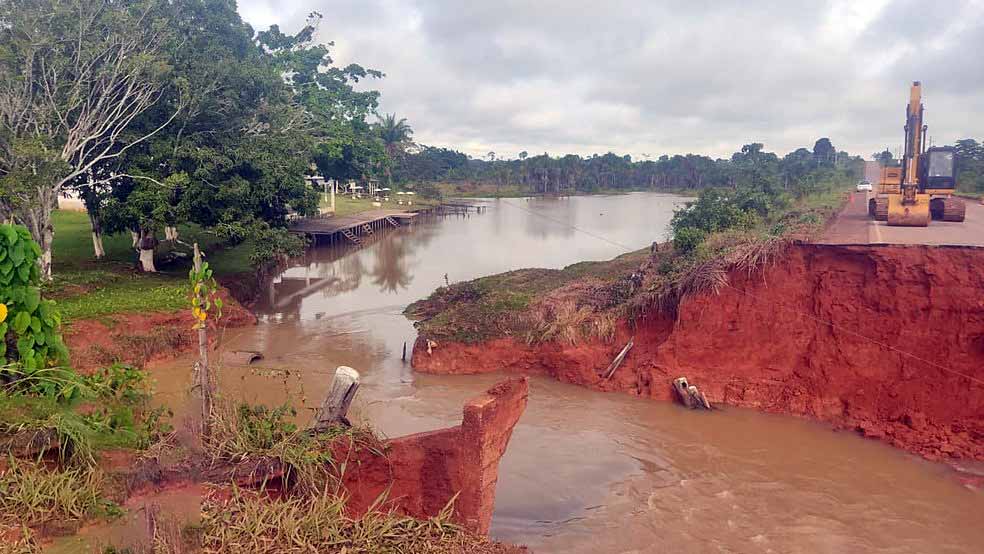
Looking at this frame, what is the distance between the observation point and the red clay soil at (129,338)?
44.1 ft

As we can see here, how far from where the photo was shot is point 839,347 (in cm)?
1232

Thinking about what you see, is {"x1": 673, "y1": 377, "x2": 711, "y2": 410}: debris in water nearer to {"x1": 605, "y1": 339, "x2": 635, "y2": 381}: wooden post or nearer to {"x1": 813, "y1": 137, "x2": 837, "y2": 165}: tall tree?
{"x1": 605, "y1": 339, "x2": 635, "y2": 381}: wooden post

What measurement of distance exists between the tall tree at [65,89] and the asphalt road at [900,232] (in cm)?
1674

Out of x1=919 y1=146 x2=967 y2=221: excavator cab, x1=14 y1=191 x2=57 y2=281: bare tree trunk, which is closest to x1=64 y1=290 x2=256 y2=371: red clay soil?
x1=14 y1=191 x2=57 y2=281: bare tree trunk

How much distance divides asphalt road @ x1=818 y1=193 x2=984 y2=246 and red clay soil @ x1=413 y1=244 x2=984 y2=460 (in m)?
1.04

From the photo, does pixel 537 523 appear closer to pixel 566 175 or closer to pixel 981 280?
pixel 981 280

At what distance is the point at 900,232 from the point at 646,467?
348 inches

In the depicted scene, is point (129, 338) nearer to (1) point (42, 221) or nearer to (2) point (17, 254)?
(1) point (42, 221)

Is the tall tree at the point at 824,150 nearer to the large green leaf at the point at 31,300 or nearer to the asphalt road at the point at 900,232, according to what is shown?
the asphalt road at the point at 900,232

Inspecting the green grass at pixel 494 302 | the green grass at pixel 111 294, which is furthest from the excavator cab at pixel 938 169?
the green grass at pixel 111 294

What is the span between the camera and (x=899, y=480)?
10.1 meters

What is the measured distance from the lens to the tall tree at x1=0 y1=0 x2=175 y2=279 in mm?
15562

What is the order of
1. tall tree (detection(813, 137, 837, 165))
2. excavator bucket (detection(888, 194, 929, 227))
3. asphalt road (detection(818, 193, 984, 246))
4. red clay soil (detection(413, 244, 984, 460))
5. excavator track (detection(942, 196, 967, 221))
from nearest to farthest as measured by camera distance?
red clay soil (detection(413, 244, 984, 460)), asphalt road (detection(818, 193, 984, 246)), excavator bucket (detection(888, 194, 929, 227)), excavator track (detection(942, 196, 967, 221)), tall tree (detection(813, 137, 837, 165))

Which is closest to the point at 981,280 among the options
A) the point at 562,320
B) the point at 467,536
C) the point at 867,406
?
the point at 867,406
